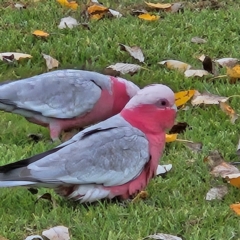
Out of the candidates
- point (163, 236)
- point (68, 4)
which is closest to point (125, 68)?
point (68, 4)

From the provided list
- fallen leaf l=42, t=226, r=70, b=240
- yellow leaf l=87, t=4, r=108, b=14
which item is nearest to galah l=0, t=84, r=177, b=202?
fallen leaf l=42, t=226, r=70, b=240

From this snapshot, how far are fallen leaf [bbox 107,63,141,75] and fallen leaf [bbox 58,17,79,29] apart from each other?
0.92 m

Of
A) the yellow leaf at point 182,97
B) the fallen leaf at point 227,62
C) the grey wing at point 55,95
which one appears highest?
the grey wing at point 55,95

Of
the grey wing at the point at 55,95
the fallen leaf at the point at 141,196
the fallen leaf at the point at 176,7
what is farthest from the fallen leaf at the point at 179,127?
the fallen leaf at the point at 176,7

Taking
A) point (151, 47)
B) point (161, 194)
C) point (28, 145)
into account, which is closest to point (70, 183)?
point (161, 194)

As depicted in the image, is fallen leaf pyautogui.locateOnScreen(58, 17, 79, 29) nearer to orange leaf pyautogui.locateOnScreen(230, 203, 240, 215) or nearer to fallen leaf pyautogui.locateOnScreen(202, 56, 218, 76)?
fallen leaf pyautogui.locateOnScreen(202, 56, 218, 76)

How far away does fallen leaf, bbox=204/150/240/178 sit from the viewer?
398cm

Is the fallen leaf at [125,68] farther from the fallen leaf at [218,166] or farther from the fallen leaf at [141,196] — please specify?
the fallen leaf at [141,196]

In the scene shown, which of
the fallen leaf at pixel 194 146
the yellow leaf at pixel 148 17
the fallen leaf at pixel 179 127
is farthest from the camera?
the yellow leaf at pixel 148 17

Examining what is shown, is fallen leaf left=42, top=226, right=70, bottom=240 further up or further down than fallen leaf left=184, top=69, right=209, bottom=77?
further up

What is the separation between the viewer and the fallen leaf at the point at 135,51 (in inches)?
223

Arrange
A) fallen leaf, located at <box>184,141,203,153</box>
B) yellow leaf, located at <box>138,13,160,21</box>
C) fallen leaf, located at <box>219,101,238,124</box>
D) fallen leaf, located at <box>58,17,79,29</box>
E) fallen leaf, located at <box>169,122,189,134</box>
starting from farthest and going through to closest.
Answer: yellow leaf, located at <box>138,13,160,21</box> → fallen leaf, located at <box>58,17,79,29</box> → fallen leaf, located at <box>219,101,238,124</box> → fallen leaf, located at <box>169,122,189,134</box> → fallen leaf, located at <box>184,141,203,153</box>

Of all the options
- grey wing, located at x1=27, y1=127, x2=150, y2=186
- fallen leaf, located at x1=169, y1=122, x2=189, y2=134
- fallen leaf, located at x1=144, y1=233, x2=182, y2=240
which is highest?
grey wing, located at x1=27, y1=127, x2=150, y2=186

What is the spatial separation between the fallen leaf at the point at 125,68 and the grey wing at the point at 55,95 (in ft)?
2.93
